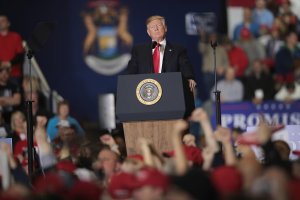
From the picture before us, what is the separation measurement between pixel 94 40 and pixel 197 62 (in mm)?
1735

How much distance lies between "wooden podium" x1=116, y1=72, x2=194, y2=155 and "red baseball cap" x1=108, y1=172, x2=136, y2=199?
2248 millimetres

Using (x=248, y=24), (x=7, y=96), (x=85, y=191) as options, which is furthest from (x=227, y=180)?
(x=248, y=24)

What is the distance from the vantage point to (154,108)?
1160 cm

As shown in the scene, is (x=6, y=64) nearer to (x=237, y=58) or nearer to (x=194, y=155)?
(x=237, y=58)

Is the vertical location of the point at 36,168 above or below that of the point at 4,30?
below

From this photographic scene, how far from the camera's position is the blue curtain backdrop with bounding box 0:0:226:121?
19.0 meters

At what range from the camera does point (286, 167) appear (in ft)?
30.6

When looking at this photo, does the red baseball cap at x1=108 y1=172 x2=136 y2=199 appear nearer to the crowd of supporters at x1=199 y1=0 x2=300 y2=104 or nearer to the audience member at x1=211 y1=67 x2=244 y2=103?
the crowd of supporters at x1=199 y1=0 x2=300 y2=104

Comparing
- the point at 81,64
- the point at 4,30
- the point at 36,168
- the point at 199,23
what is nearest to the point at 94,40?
the point at 81,64

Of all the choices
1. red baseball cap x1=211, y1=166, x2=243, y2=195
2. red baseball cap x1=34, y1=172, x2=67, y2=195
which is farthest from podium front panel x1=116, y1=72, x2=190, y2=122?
red baseball cap x1=211, y1=166, x2=243, y2=195

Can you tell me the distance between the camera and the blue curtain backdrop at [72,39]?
1898 cm

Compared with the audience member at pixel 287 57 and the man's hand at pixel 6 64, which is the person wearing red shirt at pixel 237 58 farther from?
the man's hand at pixel 6 64

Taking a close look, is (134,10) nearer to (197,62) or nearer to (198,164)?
(197,62)

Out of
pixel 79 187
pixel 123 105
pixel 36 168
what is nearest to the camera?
pixel 79 187
